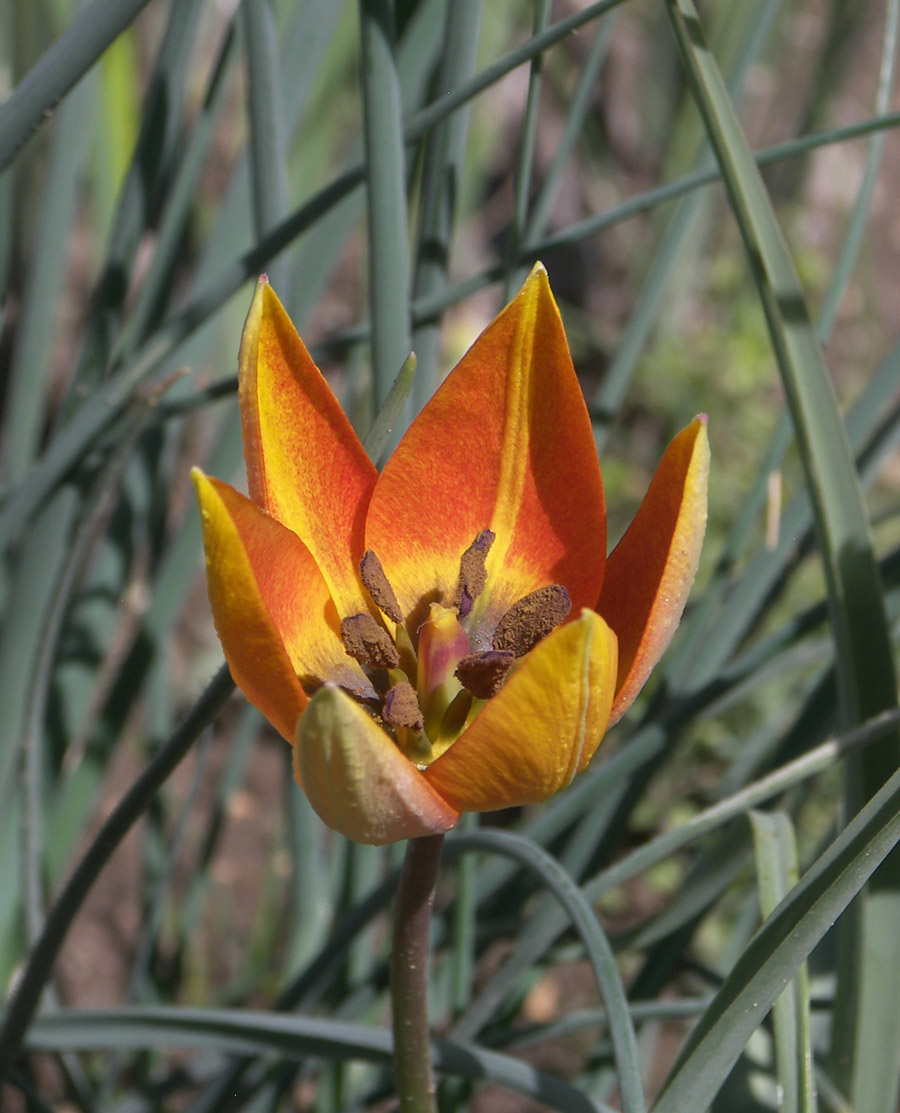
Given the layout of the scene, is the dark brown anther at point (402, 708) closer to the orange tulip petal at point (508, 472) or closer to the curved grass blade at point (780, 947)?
the orange tulip petal at point (508, 472)

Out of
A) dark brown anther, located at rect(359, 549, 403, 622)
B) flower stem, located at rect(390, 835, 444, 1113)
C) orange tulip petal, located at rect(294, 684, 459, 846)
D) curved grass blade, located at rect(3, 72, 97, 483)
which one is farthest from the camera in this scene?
curved grass blade, located at rect(3, 72, 97, 483)

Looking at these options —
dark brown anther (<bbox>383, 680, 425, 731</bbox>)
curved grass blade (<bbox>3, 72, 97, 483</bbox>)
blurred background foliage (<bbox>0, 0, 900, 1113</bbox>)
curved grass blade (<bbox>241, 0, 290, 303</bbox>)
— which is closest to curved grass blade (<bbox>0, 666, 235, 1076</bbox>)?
blurred background foliage (<bbox>0, 0, 900, 1113</bbox>)

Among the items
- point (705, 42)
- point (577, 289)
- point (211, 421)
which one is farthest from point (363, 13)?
point (577, 289)

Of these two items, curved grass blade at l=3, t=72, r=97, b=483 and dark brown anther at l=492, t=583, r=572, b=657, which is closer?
dark brown anther at l=492, t=583, r=572, b=657

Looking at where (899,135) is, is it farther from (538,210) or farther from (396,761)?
(396,761)

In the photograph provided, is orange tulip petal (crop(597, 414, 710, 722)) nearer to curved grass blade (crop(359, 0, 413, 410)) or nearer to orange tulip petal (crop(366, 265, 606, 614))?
orange tulip petal (crop(366, 265, 606, 614))

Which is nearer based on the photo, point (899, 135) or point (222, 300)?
point (222, 300)

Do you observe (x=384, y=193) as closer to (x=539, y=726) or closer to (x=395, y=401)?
(x=395, y=401)
